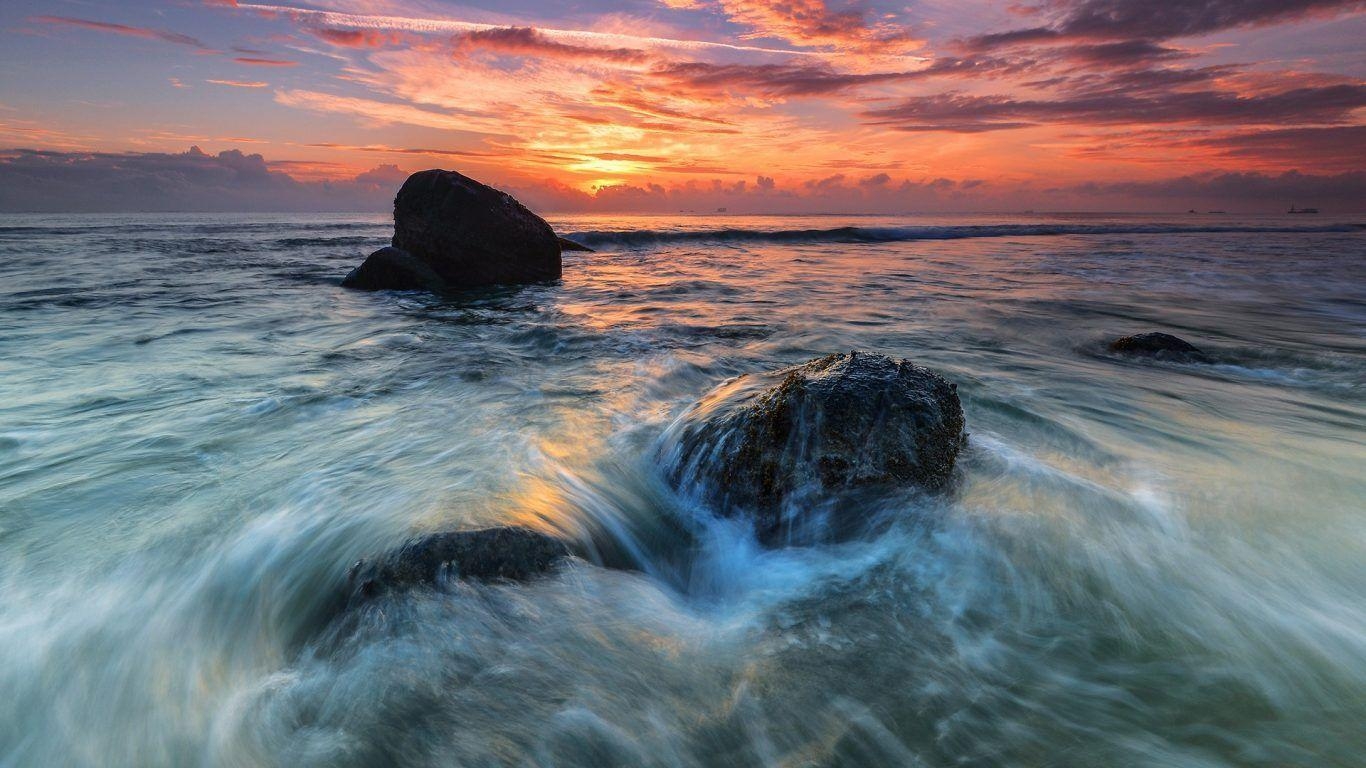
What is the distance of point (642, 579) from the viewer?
331 centimetres

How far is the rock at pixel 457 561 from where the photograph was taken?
2.92 m

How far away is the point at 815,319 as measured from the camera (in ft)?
34.6

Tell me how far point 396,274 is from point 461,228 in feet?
5.65

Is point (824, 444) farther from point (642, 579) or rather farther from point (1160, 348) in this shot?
point (1160, 348)

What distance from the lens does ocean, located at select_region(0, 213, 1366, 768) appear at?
232 cm

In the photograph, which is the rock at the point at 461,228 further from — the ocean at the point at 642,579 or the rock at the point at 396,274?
the ocean at the point at 642,579

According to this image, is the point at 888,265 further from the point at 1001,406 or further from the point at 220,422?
the point at 220,422

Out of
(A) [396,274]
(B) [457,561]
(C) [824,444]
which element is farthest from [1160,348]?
(A) [396,274]

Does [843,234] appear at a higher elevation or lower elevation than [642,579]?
higher

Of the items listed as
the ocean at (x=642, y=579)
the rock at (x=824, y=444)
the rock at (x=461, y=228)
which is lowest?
the ocean at (x=642, y=579)

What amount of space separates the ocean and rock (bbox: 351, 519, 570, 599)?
0.10m

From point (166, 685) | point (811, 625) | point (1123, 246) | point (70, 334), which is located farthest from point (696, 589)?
point (1123, 246)

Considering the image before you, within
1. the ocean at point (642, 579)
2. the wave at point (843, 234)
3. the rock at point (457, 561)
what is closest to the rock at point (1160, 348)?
the ocean at point (642, 579)

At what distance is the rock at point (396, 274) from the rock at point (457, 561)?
11489mm
